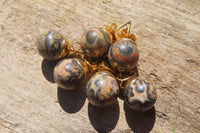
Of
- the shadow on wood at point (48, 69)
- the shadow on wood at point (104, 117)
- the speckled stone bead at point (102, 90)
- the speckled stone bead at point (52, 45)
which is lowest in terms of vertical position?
the shadow on wood at point (104, 117)

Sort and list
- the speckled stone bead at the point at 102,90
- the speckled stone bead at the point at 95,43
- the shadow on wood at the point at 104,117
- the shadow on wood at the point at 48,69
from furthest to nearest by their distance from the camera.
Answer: the shadow on wood at the point at 48,69 → the shadow on wood at the point at 104,117 → the speckled stone bead at the point at 95,43 → the speckled stone bead at the point at 102,90

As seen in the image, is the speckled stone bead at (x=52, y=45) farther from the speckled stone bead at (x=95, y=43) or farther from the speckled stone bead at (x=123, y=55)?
the speckled stone bead at (x=123, y=55)

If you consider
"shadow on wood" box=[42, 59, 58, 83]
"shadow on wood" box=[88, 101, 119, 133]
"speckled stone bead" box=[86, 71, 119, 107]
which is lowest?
"shadow on wood" box=[88, 101, 119, 133]

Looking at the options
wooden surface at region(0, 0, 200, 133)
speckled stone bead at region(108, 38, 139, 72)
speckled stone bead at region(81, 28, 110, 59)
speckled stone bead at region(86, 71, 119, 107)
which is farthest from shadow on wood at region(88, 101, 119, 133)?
speckled stone bead at region(81, 28, 110, 59)

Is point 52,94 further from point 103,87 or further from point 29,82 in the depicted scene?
point 103,87

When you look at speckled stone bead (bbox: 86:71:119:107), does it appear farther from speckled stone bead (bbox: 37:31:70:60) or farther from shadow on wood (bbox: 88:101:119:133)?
speckled stone bead (bbox: 37:31:70:60)

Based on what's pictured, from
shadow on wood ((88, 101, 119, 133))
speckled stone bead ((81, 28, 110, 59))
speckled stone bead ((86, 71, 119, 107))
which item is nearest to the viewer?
speckled stone bead ((86, 71, 119, 107))

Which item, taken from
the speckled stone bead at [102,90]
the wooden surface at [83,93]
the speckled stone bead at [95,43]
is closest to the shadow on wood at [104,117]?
the wooden surface at [83,93]
